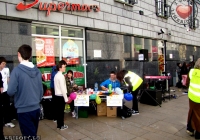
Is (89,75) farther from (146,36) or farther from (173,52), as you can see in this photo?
(173,52)

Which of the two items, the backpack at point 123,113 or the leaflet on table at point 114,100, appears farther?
the backpack at point 123,113

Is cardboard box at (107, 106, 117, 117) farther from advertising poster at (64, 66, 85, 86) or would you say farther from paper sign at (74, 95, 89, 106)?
advertising poster at (64, 66, 85, 86)

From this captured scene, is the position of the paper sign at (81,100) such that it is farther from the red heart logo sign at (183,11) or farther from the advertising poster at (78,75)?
the red heart logo sign at (183,11)

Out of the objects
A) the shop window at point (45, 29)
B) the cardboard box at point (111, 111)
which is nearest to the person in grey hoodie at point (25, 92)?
the cardboard box at point (111, 111)

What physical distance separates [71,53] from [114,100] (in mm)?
3252

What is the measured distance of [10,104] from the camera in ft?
18.3

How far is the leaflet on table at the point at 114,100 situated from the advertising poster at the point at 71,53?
2.89m

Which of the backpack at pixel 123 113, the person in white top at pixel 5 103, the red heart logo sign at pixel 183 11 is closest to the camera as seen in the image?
the person in white top at pixel 5 103

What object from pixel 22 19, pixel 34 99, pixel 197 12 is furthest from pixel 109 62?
pixel 197 12

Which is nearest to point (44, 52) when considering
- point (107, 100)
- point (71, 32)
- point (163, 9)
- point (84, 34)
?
point (71, 32)

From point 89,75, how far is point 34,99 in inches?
223

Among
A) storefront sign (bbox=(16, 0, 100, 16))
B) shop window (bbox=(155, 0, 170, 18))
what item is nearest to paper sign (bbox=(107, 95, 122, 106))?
storefront sign (bbox=(16, 0, 100, 16))

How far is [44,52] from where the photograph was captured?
701 centimetres

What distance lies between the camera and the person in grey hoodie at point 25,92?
2.67 metres
